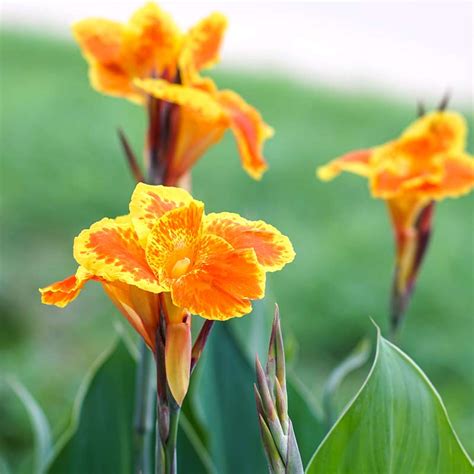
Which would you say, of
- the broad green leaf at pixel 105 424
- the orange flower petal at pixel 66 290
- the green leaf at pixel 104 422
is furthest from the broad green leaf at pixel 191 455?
the orange flower petal at pixel 66 290

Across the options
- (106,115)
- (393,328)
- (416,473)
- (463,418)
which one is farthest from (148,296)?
(106,115)

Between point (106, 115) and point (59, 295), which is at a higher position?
point (106, 115)

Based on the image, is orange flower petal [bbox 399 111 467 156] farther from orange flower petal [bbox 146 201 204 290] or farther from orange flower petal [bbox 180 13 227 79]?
orange flower petal [bbox 146 201 204 290]

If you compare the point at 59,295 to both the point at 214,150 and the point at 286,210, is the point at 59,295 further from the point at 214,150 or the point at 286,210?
the point at 214,150

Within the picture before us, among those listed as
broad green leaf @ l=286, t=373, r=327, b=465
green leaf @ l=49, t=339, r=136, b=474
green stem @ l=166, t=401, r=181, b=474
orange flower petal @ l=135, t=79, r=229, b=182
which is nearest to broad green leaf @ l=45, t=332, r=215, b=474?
green leaf @ l=49, t=339, r=136, b=474

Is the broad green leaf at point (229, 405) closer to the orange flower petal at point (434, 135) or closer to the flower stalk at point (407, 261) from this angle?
the flower stalk at point (407, 261)

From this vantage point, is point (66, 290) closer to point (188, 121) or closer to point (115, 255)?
point (115, 255)
